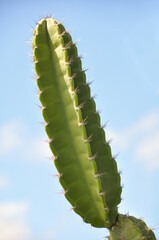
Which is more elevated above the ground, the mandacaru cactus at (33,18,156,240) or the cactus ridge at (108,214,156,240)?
the mandacaru cactus at (33,18,156,240)

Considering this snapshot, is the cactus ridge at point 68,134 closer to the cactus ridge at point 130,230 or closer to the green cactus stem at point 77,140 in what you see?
the green cactus stem at point 77,140

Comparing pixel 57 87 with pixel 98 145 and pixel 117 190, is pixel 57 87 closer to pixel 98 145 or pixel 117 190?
pixel 98 145

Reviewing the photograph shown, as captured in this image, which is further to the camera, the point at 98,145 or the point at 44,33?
the point at 44,33

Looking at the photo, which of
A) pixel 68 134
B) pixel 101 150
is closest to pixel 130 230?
pixel 101 150

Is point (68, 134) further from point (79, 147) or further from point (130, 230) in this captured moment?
point (130, 230)

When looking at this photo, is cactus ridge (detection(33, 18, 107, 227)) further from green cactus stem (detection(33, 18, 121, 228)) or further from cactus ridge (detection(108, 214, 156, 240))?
cactus ridge (detection(108, 214, 156, 240))

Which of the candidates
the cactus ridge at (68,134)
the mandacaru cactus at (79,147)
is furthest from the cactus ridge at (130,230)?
the cactus ridge at (68,134)

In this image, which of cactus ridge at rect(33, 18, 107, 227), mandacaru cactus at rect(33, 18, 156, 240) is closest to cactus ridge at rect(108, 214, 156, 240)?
mandacaru cactus at rect(33, 18, 156, 240)

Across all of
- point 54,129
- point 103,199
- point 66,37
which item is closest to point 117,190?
point 103,199
